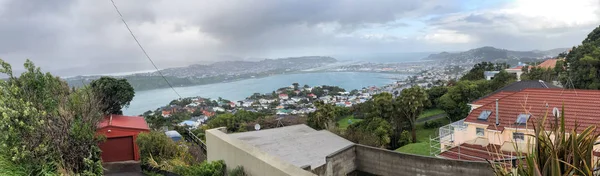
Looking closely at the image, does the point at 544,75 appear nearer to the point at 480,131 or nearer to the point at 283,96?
the point at 480,131

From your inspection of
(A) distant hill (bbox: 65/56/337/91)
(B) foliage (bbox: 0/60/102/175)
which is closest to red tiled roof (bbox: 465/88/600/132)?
(B) foliage (bbox: 0/60/102/175)

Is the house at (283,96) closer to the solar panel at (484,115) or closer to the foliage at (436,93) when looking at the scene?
the foliage at (436,93)

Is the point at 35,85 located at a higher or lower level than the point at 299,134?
higher

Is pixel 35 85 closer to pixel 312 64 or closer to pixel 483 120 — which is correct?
pixel 483 120

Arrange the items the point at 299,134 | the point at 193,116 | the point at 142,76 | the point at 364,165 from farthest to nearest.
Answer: the point at 193,116
the point at 142,76
the point at 299,134
the point at 364,165

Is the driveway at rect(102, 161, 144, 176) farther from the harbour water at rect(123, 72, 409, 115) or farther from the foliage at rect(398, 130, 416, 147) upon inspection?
the foliage at rect(398, 130, 416, 147)

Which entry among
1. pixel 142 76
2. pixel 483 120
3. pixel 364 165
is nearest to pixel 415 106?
pixel 483 120
